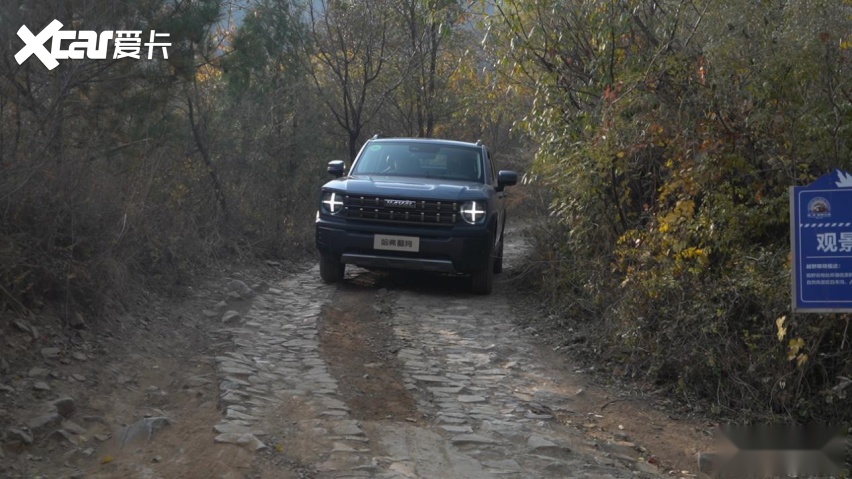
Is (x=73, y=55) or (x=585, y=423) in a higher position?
(x=73, y=55)

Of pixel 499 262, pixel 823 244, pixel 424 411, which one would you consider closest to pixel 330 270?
pixel 499 262

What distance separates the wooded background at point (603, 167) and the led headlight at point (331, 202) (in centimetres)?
162

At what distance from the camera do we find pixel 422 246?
1106 centimetres

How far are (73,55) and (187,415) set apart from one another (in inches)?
169

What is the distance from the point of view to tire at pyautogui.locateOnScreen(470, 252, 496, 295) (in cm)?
1146

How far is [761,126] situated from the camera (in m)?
7.39

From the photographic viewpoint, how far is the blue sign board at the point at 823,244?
17.9 feet

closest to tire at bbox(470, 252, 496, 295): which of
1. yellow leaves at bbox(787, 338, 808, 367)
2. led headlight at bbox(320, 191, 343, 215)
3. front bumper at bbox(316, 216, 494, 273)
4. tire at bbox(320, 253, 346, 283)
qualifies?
front bumper at bbox(316, 216, 494, 273)

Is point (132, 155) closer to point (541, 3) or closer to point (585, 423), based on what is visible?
point (541, 3)

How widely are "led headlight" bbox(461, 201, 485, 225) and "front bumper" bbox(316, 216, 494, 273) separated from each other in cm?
10

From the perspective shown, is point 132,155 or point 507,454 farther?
point 132,155

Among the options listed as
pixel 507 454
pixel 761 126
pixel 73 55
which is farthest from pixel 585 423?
pixel 73 55

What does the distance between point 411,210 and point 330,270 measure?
145 cm

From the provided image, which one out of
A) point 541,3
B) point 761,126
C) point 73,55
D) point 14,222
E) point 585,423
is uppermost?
point 541,3
